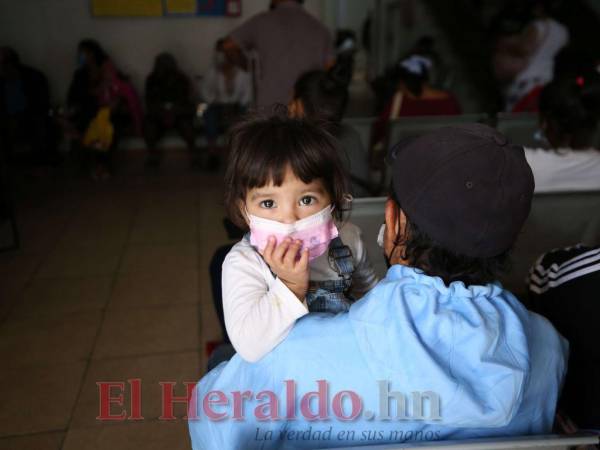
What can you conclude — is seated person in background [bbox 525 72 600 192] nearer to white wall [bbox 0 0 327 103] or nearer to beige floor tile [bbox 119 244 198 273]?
beige floor tile [bbox 119 244 198 273]

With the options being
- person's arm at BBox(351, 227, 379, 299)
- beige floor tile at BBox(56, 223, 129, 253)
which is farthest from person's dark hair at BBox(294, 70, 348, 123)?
beige floor tile at BBox(56, 223, 129, 253)

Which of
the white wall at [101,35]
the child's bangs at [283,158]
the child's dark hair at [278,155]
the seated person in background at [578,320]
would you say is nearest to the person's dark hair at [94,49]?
the white wall at [101,35]

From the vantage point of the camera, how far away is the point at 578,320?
0.95 metres

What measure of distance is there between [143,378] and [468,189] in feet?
Answer: 5.74

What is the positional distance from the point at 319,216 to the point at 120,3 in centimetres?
570

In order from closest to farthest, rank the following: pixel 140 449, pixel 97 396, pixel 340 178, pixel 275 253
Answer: pixel 275 253, pixel 340 178, pixel 140 449, pixel 97 396

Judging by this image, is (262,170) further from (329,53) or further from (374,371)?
(329,53)

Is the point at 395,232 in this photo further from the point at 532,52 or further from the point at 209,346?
the point at 532,52

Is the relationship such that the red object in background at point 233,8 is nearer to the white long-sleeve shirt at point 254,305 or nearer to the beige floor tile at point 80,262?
the beige floor tile at point 80,262

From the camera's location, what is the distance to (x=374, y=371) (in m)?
0.72

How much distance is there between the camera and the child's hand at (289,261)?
0.83m

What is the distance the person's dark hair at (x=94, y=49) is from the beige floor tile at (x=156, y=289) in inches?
130

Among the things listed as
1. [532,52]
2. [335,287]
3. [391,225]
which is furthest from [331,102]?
[532,52]

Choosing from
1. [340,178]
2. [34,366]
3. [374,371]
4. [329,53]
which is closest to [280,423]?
[374,371]
